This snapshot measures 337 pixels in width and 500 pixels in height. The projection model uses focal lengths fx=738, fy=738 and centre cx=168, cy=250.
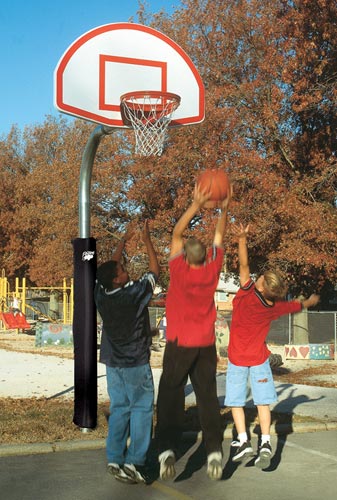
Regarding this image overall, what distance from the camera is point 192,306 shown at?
598 cm

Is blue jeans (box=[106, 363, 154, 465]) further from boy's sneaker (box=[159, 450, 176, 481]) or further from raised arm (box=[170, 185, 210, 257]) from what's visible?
raised arm (box=[170, 185, 210, 257])

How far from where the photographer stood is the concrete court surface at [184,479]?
6.06 m

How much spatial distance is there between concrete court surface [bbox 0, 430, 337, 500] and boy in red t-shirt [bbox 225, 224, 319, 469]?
13.0 inches

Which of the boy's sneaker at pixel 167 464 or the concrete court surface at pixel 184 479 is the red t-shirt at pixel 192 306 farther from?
the concrete court surface at pixel 184 479

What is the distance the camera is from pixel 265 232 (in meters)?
20.1

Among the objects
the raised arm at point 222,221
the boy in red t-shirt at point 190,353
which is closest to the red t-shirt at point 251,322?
the raised arm at point 222,221

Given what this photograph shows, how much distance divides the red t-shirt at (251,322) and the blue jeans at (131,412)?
1047 millimetres

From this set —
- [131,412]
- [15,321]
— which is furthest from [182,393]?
[15,321]

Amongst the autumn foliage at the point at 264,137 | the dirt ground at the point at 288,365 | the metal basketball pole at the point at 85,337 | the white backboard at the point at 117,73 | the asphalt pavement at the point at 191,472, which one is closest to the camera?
the asphalt pavement at the point at 191,472

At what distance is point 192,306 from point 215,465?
1277 millimetres

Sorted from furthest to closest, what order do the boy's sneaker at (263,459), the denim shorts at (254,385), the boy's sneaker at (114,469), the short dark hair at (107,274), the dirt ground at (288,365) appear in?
the dirt ground at (288,365) → the denim shorts at (254,385) → the boy's sneaker at (263,459) → the short dark hair at (107,274) → the boy's sneaker at (114,469)

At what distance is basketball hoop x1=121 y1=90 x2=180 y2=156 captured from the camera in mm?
8797

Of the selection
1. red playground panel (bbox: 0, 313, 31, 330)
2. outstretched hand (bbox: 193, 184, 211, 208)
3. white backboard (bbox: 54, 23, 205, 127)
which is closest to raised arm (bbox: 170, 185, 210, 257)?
outstretched hand (bbox: 193, 184, 211, 208)

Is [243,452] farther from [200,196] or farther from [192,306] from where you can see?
[200,196]
